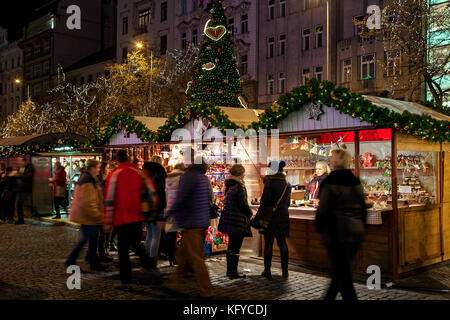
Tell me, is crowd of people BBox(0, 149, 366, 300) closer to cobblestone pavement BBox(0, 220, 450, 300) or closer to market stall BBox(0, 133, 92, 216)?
cobblestone pavement BBox(0, 220, 450, 300)

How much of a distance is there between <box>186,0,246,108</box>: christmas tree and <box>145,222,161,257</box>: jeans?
842 cm

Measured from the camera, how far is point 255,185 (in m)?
10.3

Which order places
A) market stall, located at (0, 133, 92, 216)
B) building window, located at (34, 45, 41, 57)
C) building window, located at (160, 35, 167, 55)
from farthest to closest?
building window, located at (34, 45, 41, 57)
building window, located at (160, 35, 167, 55)
market stall, located at (0, 133, 92, 216)

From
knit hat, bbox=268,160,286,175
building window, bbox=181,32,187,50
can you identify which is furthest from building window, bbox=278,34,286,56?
knit hat, bbox=268,160,286,175

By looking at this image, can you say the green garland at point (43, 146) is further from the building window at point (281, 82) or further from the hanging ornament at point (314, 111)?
the building window at point (281, 82)

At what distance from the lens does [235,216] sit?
299 inches

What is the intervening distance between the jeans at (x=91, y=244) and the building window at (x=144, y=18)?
121ft

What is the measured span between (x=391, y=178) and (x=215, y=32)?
985cm

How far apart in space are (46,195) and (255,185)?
982 centimetres

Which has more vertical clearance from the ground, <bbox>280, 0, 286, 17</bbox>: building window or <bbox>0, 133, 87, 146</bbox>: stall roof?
<bbox>280, 0, 286, 17</bbox>: building window

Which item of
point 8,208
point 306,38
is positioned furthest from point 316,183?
point 306,38

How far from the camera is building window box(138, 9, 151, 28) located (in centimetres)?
4216

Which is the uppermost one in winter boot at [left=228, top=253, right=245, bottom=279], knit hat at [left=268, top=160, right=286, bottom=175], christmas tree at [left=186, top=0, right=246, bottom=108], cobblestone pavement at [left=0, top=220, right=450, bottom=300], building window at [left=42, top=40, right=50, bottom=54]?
building window at [left=42, top=40, right=50, bottom=54]

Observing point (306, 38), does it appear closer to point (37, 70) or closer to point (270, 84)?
point (270, 84)
